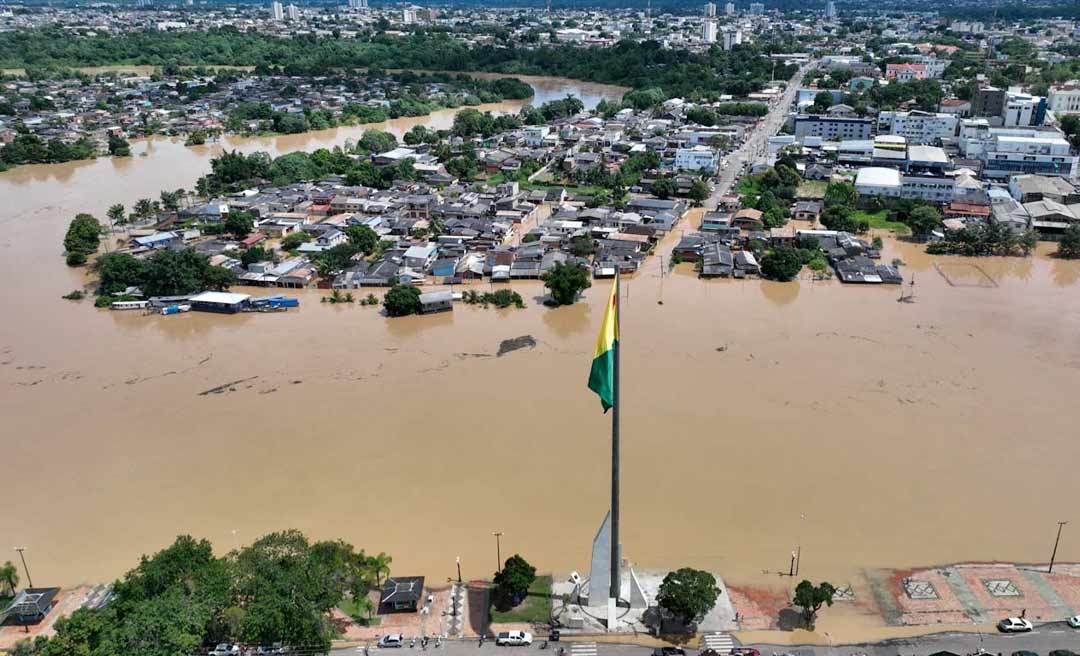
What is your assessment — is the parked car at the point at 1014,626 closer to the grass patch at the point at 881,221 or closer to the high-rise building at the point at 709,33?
the grass patch at the point at 881,221

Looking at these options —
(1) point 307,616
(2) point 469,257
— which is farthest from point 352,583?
(2) point 469,257

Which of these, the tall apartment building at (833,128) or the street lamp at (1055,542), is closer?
the street lamp at (1055,542)

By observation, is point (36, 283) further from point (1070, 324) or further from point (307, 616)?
point (1070, 324)

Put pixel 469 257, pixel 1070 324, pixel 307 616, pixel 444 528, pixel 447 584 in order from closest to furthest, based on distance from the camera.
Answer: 1. pixel 307 616
2. pixel 447 584
3. pixel 444 528
4. pixel 1070 324
5. pixel 469 257

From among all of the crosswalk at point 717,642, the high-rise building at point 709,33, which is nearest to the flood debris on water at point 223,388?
the crosswalk at point 717,642

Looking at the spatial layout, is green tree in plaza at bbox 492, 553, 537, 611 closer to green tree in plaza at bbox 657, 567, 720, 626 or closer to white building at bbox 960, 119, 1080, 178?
green tree in plaza at bbox 657, 567, 720, 626

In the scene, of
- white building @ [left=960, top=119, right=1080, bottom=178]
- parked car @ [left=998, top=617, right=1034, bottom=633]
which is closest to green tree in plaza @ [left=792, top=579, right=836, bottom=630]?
parked car @ [left=998, top=617, right=1034, bottom=633]

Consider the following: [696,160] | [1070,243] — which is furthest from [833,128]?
[1070,243]
